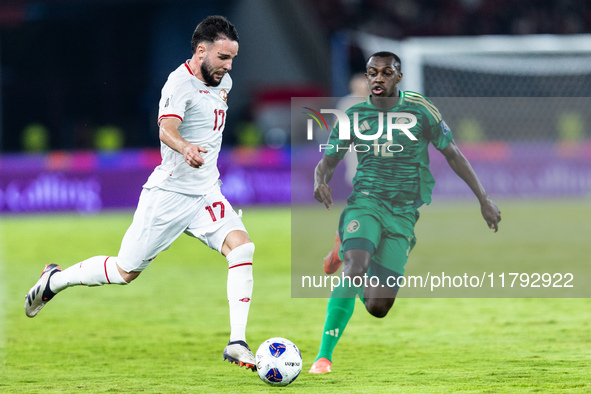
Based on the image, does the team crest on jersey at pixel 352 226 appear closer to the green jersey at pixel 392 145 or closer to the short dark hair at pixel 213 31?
the green jersey at pixel 392 145

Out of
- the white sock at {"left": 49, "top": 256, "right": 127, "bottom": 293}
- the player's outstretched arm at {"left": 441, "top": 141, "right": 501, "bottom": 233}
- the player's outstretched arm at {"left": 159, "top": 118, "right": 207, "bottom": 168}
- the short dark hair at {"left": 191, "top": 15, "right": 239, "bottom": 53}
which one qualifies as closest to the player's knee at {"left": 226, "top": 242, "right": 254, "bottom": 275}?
the player's outstretched arm at {"left": 159, "top": 118, "right": 207, "bottom": 168}

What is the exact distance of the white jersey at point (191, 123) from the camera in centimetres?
545

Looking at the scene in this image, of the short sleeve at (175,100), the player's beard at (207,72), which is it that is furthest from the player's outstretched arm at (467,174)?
the short sleeve at (175,100)

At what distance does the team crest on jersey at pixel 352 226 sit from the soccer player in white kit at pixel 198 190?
1.82 ft

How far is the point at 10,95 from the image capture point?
2409 centimetres

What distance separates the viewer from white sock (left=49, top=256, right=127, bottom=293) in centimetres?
592

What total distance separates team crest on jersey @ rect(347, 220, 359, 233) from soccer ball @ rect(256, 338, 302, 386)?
0.78 meters

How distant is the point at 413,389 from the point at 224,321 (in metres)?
3.14

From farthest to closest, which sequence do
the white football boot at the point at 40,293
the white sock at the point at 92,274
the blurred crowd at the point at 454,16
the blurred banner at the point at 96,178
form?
the blurred crowd at the point at 454,16
the blurred banner at the point at 96,178
the white football boot at the point at 40,293
the white sock at the point at 92,274

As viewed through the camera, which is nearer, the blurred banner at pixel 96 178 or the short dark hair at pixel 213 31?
Answer: the short dark hair at pixel 213 31

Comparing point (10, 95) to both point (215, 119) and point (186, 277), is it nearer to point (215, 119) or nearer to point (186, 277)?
point (186, 277)

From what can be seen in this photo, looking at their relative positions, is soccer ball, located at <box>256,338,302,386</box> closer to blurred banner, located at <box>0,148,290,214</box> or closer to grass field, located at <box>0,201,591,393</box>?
grass field, located at <box>0,201,591,393</box>

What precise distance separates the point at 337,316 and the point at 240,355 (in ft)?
1.93

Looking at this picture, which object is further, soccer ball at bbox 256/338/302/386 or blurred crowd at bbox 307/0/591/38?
blurred crowd at bbox 307/0/591/38
